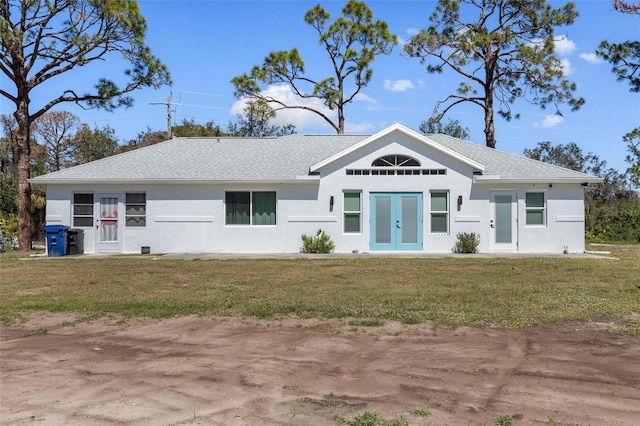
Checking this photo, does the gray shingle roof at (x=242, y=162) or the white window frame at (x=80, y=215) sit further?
the white window frame at (x=80, y=215)

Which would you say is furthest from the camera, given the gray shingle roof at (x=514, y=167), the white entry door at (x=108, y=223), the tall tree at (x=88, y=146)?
the tall tree at (x=88, y=146)

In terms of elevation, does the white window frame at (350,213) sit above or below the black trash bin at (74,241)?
above

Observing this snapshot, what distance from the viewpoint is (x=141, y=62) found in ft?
81.2

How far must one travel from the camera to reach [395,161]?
19859 mm

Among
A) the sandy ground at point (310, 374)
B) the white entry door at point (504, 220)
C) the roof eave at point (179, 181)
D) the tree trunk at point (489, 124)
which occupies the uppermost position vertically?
the tree trunk at point (489, 124)

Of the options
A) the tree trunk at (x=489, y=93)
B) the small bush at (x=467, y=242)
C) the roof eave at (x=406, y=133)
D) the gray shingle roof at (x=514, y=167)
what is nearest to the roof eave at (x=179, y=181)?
the roof eave at (x=406, y=133)

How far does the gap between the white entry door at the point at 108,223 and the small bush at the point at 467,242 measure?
41.0 ft

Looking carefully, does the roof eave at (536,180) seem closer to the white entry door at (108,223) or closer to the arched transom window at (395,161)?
the arched transom window at (395,161)

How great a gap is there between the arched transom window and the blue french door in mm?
1044

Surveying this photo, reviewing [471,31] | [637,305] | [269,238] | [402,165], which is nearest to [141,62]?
[269,238]

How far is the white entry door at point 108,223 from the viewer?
20172mm

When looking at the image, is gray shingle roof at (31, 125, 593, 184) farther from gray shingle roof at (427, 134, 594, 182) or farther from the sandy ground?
the sandy ground

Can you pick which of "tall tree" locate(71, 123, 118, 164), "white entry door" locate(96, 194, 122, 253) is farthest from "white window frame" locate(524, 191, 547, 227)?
"tall tree" locate(71, 123, 118, 164)

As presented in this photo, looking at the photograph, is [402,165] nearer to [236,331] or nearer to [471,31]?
[236,331]
